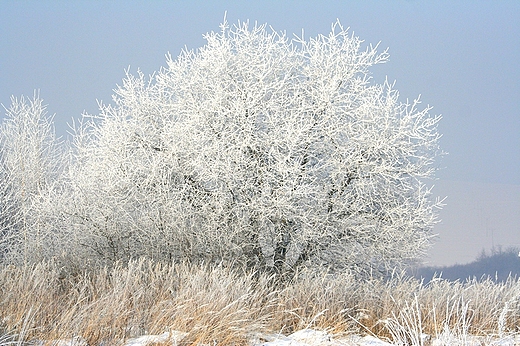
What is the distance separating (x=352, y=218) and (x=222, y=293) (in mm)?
7001

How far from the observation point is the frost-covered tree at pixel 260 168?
11.7m

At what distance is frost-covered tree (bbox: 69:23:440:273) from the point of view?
38.5 ft

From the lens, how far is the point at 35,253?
14141 mm

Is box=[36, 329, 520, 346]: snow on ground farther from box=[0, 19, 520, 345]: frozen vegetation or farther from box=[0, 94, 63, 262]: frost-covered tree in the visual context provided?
box=[0, 94, 63, 262]: frost-covered tree

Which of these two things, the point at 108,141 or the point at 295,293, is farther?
the point at 108,141

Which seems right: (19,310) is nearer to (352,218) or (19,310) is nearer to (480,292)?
(480,292)

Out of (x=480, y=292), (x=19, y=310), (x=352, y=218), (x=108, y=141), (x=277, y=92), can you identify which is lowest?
(x=19, y=310)

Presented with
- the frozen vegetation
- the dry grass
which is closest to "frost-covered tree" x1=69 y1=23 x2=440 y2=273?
the frozen vegetation

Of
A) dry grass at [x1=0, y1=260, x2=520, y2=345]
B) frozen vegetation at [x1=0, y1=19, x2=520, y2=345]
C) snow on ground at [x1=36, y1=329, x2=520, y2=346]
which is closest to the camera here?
snow on ground at [x1=36, y1=329, x2=520, y2=346]

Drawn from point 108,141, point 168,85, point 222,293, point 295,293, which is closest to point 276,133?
point 168,85

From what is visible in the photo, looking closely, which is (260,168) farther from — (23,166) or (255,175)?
(23,166)

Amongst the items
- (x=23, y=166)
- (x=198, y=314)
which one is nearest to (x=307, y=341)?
(x=198, y=314)

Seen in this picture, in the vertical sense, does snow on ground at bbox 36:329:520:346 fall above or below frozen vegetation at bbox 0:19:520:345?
below

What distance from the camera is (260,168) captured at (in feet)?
37.6
